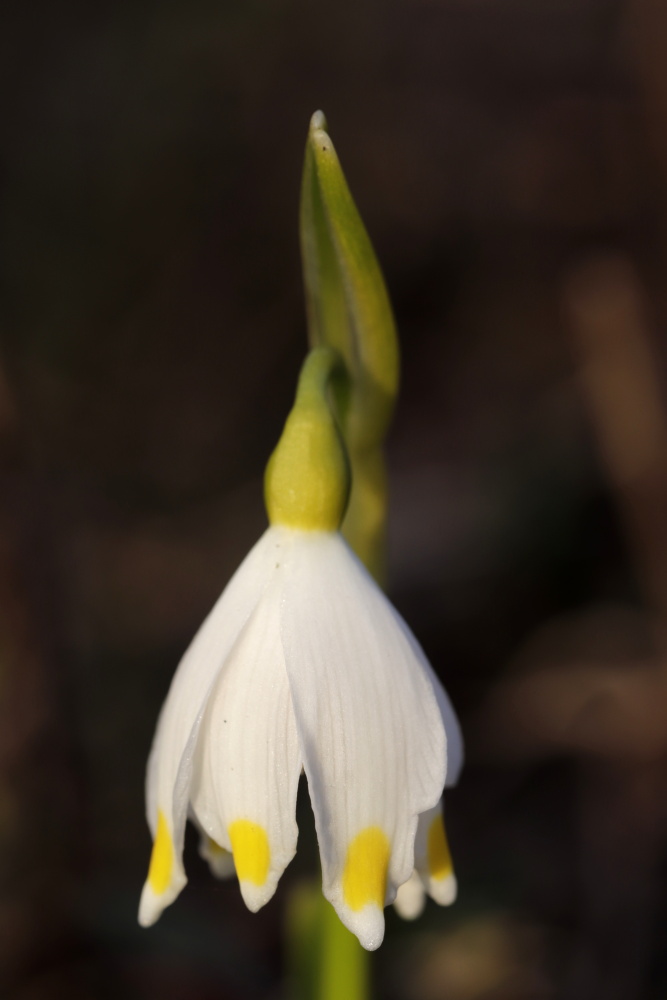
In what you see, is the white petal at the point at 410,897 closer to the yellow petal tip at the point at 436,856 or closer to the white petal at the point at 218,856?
the yellow petal tip at the point at 436,856

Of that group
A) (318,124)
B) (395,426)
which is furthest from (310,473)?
(395,426)

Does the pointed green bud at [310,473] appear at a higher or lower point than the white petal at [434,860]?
higher

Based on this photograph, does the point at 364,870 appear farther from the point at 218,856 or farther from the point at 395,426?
the point at 395,426

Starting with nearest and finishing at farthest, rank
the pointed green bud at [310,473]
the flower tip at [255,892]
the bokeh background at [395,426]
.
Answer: the flower tip at [255,892], the pointed green bud at [310,473], the bokeh background at [395,426]

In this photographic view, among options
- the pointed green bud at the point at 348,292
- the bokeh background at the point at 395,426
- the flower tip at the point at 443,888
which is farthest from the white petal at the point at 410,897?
the bokeh background at the point at 395,426

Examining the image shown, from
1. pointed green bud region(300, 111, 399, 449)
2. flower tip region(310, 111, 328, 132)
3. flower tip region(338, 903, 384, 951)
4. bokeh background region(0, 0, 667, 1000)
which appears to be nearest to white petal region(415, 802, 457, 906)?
flower tip region(338, 903, 384, 951)

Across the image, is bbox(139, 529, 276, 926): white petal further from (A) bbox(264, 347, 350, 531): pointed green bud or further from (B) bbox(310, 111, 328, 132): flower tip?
(B) bbox(310, 111, 328, 132): flower tip

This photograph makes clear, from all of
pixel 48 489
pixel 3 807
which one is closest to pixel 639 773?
pixel 3 807

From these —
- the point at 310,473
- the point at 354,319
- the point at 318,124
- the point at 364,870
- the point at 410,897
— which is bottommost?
the point at 410,897
